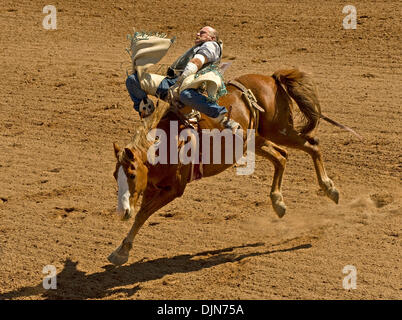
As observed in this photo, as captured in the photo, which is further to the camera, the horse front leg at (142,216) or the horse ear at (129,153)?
the horse front leg at (142,216)

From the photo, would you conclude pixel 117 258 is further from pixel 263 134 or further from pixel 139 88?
pixel 263 134

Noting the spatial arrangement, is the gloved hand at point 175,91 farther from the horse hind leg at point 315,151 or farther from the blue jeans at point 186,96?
the horse hind leg at point 315,151

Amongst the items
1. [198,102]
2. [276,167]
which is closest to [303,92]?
[276,167]

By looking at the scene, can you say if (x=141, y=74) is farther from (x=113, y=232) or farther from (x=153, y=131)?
(x=113, y=232)

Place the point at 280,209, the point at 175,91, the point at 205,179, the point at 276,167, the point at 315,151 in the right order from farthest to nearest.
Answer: the point at 205,179
the point at 276,167
the point at 315,151
the point at 280,209
the point at 175,91

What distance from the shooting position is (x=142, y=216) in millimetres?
6809

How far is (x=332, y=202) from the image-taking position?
808 centimetres

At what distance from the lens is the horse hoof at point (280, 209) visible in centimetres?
763

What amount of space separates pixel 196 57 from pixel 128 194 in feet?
4.55

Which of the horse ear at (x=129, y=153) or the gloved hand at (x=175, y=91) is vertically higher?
the gloved hand at (x=175, y=91)

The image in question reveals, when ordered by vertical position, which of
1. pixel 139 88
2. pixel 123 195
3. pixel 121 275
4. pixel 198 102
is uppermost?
pixel 139 88

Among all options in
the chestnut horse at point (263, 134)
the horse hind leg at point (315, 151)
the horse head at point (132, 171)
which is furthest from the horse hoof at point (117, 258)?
the horse hind leg at point (315, 151)

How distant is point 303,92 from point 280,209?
124 cm

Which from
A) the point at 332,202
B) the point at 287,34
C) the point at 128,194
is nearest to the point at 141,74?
the point at 128,194
